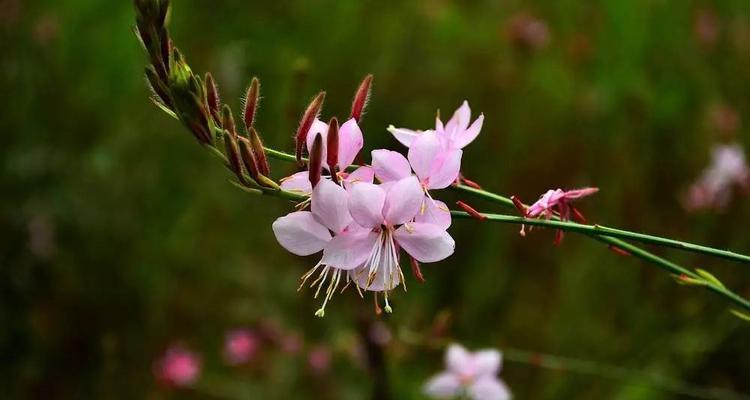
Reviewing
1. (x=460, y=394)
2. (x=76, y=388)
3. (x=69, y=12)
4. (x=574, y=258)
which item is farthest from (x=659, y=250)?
(x=69, y=12)

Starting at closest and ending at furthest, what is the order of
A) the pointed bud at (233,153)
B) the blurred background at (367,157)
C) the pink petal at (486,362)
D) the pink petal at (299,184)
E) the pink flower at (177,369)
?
the pointed bud at (233,153) → the pink petal at (299,184) → the pink petal at (486,362) → the pink flower at (177,369) → the blurred background at (367,157)

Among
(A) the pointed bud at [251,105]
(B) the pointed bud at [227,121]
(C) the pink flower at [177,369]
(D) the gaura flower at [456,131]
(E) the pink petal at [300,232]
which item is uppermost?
(D) the gaura flower at [456,131]

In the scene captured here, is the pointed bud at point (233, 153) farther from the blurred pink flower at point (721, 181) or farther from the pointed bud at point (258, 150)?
the blurred pink flower at point (721, 181)

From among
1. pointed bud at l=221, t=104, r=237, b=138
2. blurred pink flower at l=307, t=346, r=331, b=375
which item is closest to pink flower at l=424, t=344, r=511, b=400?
blurred pink flower at l=307, t=346, r=331, b=375

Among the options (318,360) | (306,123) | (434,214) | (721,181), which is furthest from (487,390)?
(721,181)

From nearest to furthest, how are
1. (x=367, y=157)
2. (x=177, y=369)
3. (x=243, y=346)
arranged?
1. (x=177, y=369)
2. (x=243, y=346)
3. (x=367, y=157)

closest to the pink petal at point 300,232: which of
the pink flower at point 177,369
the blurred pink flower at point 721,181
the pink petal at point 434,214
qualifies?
the pink petal at point 434,214

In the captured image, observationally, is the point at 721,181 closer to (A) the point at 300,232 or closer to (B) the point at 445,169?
(B) the point at 445,169

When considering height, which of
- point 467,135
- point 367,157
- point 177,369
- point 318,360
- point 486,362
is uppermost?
point 367,157

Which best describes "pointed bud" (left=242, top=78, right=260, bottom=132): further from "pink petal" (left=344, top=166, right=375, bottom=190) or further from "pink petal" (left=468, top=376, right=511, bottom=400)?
"pink petal" (left=468, top=376, right=511, bottom=400)
